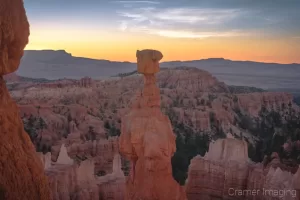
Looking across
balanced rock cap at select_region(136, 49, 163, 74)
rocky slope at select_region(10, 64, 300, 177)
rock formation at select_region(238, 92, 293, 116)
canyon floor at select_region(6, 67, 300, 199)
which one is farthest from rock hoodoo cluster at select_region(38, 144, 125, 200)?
rock formation at select_region(238, 92, 293, 116)

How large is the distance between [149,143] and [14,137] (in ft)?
15.9

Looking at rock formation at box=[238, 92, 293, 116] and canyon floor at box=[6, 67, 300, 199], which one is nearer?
canyon floor at box=[6, 67, 300, 199]

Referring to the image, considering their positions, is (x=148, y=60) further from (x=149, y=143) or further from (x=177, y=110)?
(x=177, y=110)

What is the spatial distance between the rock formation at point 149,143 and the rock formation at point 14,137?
15.2 ft

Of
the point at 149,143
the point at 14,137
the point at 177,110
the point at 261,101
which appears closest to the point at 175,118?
the point at 177,110

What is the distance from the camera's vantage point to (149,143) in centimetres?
845

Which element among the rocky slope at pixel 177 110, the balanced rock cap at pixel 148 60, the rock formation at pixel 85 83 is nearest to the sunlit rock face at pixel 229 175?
the balanced rock cap at pixel 148 60

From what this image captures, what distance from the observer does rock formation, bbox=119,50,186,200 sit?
8.48 meters

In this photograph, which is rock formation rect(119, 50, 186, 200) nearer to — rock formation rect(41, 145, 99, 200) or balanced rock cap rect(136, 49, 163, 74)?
balanced rock cap rect(136, 49, 163, 74)

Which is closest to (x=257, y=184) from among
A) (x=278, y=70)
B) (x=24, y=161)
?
(x=24, y=161)

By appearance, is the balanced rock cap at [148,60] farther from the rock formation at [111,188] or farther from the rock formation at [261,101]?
the rock formation at [261,101]

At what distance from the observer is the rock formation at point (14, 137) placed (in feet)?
11.6

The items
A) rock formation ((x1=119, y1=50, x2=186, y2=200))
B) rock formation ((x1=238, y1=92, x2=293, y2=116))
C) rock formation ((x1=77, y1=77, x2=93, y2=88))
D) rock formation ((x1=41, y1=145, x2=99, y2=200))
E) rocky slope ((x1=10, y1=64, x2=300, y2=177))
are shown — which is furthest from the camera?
rock formation ((x1=77, y1=77, x2=93, y2=88))

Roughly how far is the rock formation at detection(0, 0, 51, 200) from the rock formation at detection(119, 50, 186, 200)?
4.62m
